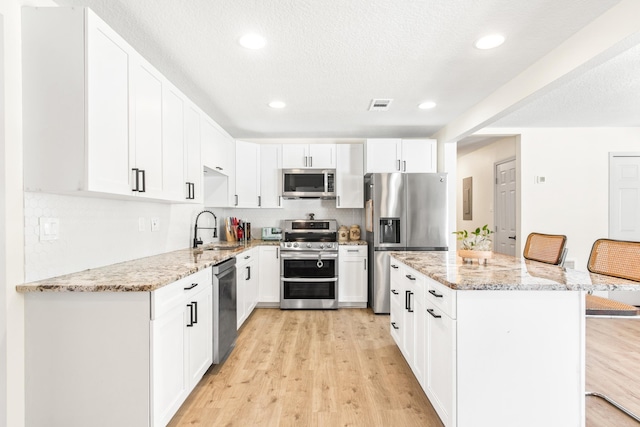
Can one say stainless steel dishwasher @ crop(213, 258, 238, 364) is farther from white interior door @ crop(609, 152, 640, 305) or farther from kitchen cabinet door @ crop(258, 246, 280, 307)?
white interior door @ crop(609, 152, 640, 305)

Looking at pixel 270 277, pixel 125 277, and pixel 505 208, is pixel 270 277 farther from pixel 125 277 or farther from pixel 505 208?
pixel 505 208

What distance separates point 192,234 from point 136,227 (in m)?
1.11


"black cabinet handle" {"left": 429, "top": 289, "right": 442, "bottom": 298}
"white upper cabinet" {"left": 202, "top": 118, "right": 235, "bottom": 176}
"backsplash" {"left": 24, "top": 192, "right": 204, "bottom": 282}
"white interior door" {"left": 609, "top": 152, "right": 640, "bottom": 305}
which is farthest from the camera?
"white interior door" {"left": 609, "top": 152, "right": 640, "bottom": 305}

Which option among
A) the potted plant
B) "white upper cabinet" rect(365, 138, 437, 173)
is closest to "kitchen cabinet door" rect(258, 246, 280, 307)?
"white upper cabinet" rect(365, 138, 437, 173)

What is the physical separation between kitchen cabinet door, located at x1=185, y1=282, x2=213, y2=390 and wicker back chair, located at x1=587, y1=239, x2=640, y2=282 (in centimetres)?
257

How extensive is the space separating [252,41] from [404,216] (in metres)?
2.74

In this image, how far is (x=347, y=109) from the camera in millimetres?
3646

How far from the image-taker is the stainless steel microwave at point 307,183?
4543 mm

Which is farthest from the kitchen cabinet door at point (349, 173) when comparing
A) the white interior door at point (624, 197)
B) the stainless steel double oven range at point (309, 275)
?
the white interior door at point (624, 197)

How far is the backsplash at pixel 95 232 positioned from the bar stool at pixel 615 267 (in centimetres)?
308

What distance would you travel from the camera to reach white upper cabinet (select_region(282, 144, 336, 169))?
4.60 meters

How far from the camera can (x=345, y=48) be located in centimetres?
232

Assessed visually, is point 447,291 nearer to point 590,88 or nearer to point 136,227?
point 136,227

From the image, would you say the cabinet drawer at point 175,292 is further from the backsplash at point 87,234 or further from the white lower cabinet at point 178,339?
the backsplash at point 87,234
